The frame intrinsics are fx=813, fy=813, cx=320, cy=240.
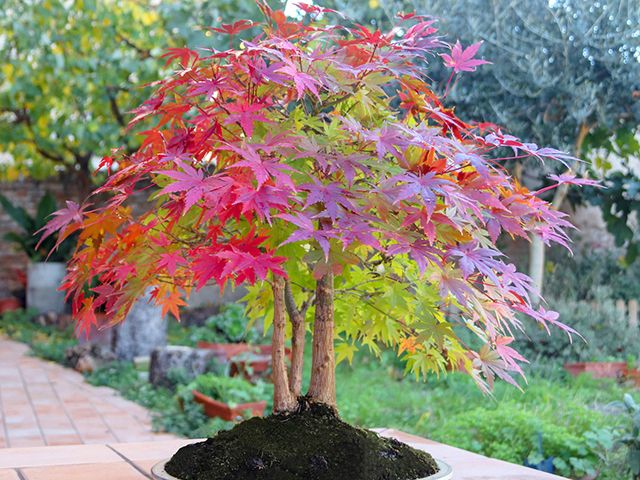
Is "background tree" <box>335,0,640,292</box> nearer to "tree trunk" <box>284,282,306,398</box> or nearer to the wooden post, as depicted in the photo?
the wooden post

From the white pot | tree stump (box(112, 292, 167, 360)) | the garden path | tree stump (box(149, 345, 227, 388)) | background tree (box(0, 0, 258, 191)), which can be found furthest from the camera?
the white pot

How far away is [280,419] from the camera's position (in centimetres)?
150

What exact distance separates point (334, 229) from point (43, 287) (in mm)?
8517

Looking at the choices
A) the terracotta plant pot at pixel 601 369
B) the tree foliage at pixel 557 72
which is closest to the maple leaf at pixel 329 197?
the terracotta plant pot at pixel 601 369

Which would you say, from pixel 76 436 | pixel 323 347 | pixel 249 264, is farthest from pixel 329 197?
pixel 76 436

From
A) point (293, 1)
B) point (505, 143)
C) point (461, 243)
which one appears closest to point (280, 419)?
point (461, 243)

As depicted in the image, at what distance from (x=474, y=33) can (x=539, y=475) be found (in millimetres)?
Result: 4561

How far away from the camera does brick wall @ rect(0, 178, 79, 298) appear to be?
32.7 ft

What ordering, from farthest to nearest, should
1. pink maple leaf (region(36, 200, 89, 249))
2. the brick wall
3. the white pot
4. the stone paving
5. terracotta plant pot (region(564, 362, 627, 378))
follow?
the brick wall
the white pot
terracotta plant pot (region(564, 362, 627, 378))
the stone paving
pink maple leaf (region(36, 200, 89, 249))

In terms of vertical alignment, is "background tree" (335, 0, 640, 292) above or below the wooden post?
above

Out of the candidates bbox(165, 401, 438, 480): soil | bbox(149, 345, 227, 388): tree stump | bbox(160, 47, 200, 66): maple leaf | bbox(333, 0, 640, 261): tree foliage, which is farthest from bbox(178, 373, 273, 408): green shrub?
bbox(160, 47, 200, 66): maple leaf

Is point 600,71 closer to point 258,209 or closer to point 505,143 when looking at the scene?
point 505,143

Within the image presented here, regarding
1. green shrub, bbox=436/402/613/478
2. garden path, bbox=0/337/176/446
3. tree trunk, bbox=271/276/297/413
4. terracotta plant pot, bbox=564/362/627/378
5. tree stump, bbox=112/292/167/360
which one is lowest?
garden path, bbox=0/337/176/446

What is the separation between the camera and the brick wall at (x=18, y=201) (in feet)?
32.7
